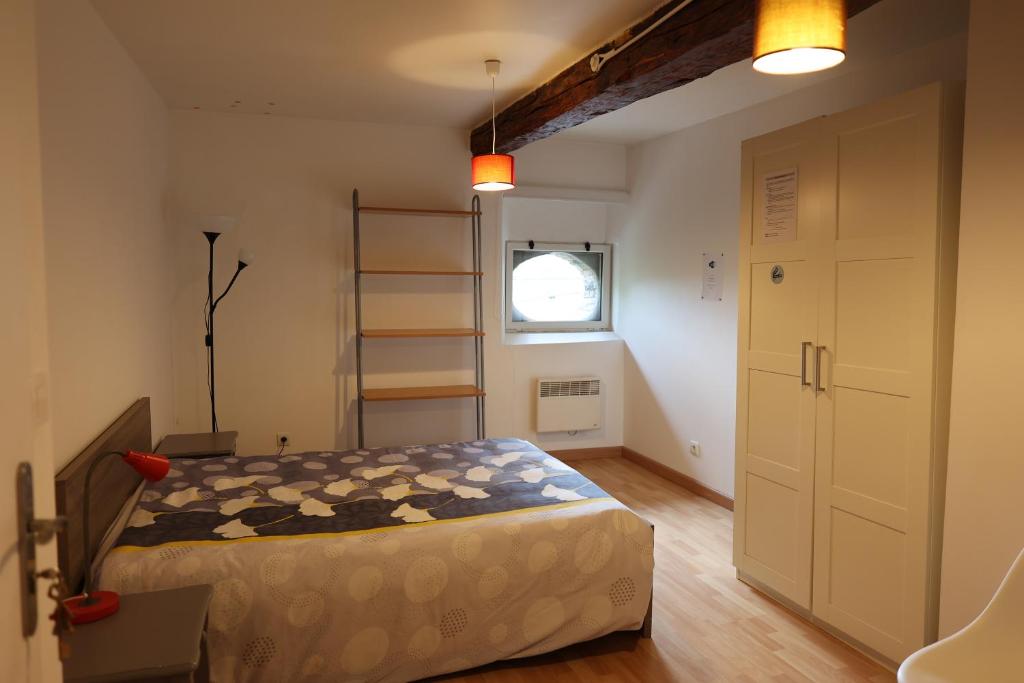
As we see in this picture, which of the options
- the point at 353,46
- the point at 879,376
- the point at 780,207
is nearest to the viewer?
the point at 879,376

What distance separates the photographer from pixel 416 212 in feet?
15.1

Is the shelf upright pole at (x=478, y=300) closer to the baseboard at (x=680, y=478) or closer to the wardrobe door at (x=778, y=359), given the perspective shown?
the baseboard at (x=680, y=478)

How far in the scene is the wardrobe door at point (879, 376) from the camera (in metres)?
2.39

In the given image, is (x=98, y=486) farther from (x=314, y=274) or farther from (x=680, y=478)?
(x=680, y=478)

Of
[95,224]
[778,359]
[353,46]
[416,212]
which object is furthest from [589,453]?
[95,224]

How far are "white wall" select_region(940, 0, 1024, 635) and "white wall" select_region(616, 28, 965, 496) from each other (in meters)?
1.41

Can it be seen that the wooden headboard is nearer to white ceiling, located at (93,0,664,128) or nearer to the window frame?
white ceiling, located at (93,0,664,128)

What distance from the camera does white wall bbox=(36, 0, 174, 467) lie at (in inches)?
86.2

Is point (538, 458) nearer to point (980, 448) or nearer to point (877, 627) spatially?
point (877, 627)

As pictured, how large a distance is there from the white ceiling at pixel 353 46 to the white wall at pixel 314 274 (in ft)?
1.23

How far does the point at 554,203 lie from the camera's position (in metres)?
5.51

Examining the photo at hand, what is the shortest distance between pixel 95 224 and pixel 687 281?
3.51m

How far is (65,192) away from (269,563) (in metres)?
1.40

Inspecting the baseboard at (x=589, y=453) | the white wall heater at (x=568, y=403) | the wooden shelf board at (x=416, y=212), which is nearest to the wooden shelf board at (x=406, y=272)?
the wooden shelf board at (x=416, y=212)
